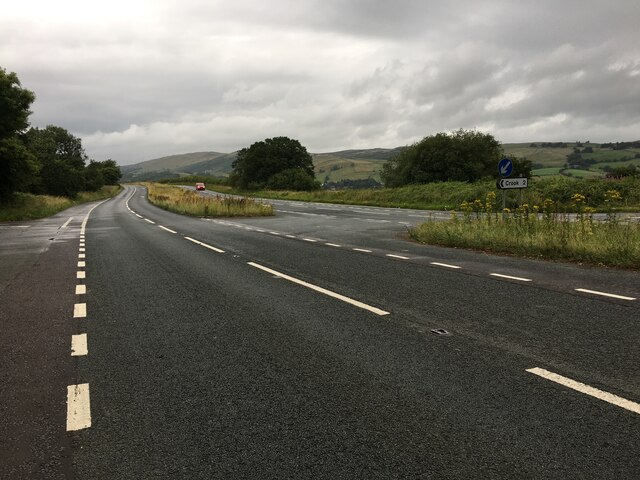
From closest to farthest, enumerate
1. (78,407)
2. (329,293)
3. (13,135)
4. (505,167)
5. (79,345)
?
(78,407) < (79,345) < (329,293) < (505,167) < (13,135)

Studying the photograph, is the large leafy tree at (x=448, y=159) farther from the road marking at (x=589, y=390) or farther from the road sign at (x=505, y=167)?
the road marking at (x=589, y=390)

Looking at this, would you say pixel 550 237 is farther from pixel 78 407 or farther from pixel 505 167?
pixel 78 407

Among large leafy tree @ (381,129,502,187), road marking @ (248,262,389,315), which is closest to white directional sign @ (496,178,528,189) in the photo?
road marking @ (248,262,389,315)

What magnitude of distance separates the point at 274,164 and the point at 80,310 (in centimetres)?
8099

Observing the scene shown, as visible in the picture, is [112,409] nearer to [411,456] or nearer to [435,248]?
[411,456]

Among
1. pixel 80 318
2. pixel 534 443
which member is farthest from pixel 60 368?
pixel 534 443

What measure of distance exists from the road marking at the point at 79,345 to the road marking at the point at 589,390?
4.41 metres

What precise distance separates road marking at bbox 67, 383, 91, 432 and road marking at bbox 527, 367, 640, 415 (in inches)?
143

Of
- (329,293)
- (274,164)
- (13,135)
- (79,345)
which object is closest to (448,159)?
(274,164)

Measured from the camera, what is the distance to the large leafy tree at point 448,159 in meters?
54.1

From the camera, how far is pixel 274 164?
283ft

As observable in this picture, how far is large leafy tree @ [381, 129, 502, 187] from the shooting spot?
54125 mm

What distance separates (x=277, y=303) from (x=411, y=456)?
423cm

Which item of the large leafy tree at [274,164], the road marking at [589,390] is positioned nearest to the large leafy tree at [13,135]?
the road marking at [589,390]
